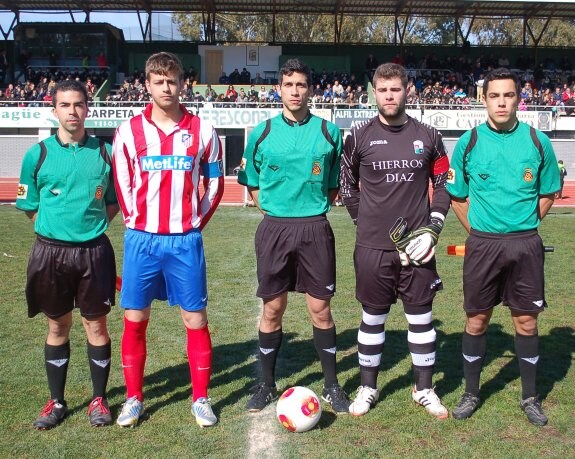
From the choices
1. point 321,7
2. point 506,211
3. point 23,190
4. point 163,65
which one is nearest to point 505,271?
point 506,211

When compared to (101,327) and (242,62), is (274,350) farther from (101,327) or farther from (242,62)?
(242,62)

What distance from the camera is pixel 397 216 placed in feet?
13.9

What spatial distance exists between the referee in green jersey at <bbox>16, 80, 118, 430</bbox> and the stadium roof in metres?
26.4

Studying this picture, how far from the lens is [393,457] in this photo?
12.1 feet

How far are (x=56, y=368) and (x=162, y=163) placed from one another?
4.87ft

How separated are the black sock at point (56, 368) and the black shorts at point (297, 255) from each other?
1.31 meters

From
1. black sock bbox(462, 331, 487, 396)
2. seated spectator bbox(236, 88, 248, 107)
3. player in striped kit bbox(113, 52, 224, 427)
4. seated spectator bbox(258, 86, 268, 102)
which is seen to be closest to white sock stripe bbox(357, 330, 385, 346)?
black sock bbox(462, 331, 487, 396)

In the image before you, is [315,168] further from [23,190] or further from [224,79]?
[224,79]

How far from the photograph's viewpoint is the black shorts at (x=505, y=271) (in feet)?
13.7

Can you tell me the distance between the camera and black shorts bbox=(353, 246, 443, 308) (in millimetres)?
4258

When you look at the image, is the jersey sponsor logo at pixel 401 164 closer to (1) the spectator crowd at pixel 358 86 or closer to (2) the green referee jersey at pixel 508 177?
(2) the green referee jersey at pixel 508 177

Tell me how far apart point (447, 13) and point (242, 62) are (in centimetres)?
993

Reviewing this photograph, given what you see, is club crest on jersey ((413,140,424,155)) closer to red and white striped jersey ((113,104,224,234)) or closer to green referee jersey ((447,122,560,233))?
green referee jersey ((447,122,560,233))

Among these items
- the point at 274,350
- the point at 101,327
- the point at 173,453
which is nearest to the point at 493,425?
the point at 274,350
